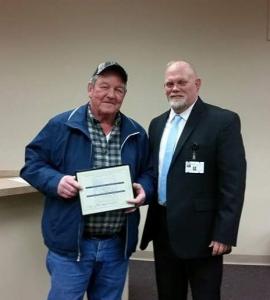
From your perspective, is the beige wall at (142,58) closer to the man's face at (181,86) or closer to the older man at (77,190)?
the man's face at (181,86)

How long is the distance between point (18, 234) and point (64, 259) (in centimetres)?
46

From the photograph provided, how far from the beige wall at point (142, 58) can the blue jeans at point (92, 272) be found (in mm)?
2290

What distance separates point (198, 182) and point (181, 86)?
49 cm

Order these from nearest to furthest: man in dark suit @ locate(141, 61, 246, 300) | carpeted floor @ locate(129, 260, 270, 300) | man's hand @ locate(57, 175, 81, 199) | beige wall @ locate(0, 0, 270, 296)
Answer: man's hand @ locate(57, 175, 81, 199), man in dark suit @ locate(141, 61, 246, 300), carpeted floor @ locate(129, 260, 270, 300), beige wall @ locate(0, 0, 270, 296)

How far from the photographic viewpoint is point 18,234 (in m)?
2.02

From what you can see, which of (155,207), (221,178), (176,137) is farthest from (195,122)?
(155,207)

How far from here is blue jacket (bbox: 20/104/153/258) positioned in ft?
5.37

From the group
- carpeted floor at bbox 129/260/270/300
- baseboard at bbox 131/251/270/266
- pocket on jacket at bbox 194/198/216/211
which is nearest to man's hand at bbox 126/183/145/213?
pocket on jacket at bbox 194/198/216/211

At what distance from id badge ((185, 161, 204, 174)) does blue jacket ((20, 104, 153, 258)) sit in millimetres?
229

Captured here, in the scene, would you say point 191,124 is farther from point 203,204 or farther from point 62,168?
point 62,168

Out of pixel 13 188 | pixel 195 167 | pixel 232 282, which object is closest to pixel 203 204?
pixel 195 167

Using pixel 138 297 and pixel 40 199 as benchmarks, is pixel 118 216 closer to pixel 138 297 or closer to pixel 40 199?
pixel 40 199

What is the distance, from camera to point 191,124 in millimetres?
1864

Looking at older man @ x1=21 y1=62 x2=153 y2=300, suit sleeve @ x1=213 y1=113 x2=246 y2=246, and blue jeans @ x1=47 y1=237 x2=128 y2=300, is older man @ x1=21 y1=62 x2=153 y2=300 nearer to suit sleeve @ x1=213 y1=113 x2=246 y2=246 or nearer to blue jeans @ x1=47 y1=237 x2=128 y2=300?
blue jeans @ x1=47 y1=237 x2=128 y2=300
